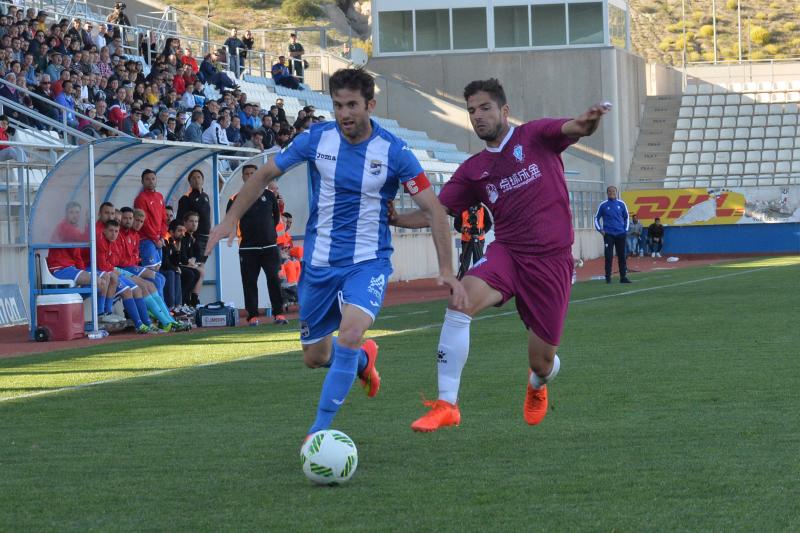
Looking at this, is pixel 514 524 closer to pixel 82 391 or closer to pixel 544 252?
pixel 544 252

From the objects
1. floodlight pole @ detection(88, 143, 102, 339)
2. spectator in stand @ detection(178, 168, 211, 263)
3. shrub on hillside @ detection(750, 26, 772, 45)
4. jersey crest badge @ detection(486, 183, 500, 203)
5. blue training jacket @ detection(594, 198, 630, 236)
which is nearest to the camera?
jersey crest badge @ detection(486, 183, 500, 203)

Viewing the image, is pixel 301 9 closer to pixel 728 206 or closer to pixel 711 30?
pixel 711 30

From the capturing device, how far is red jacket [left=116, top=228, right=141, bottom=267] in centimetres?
1825

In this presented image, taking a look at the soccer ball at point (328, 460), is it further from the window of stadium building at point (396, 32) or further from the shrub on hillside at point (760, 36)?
the shrub on hillside at point (760, 36)

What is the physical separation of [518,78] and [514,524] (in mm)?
44579

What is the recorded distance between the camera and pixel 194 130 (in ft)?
89.2

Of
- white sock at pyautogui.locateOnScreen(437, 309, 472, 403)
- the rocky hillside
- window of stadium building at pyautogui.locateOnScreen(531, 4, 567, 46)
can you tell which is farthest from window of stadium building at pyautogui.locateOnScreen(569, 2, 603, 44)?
the rocky hillside

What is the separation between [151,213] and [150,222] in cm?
13

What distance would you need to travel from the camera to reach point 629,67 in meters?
51.9

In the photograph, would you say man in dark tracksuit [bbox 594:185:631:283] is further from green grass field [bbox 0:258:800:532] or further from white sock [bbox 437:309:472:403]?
white sock [bbox 437:309:472:403]

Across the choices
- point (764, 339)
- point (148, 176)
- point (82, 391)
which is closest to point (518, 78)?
point (148, 176)

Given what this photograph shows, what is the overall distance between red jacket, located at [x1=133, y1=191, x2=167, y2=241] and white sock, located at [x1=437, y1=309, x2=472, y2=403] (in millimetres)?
11446

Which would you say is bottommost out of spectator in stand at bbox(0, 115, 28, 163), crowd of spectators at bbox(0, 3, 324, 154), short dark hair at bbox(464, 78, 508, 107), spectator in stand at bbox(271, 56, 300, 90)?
short dark hair at bbox(464, 78, 508, 107)

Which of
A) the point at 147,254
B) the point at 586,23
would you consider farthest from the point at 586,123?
the point at 586,23
